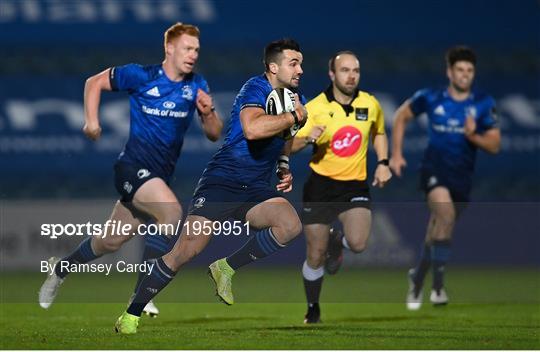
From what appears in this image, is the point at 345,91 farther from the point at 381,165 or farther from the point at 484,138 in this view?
the point at 484,138

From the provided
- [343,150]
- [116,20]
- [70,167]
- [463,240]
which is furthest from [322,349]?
[116,20]

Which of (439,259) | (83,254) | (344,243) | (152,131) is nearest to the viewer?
(83,254)

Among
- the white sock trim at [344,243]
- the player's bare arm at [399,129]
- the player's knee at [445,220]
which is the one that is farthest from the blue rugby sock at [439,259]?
the white sock trim at [344,243]

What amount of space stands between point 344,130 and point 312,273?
115cm

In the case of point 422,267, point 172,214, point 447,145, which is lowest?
point 422,267

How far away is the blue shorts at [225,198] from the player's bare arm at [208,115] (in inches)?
38.0

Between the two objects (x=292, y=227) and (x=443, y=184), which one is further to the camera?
(x=443, y=184)

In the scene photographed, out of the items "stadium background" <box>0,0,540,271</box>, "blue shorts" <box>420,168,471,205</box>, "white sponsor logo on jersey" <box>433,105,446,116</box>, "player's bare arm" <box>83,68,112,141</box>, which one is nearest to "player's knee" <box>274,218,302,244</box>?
"player's bare arm" <box>83,68,112,141</box>

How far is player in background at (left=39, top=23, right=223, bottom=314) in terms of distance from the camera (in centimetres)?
918

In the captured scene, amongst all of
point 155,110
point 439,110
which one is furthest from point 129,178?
point 439,110

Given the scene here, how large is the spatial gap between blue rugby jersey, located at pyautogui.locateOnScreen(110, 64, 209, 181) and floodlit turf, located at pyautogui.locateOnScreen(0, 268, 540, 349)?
110cm

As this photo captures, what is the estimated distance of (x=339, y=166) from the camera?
32.9 feet

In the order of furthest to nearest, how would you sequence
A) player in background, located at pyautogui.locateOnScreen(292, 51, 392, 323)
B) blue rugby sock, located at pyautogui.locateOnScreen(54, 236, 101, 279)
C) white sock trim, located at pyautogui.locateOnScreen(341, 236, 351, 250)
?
white sock trim, located at pyautogui.locateOnScreen(341, 236, 351, 250), player in background, located at pyautogui.locateOnScreen(292, 51, 392, 323), blue rugby sock, located at pyautogui.locateOnScreen(54, 236, 101, 279)

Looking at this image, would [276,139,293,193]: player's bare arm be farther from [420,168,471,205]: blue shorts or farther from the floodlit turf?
[420,168,471,205]: blue shorts
